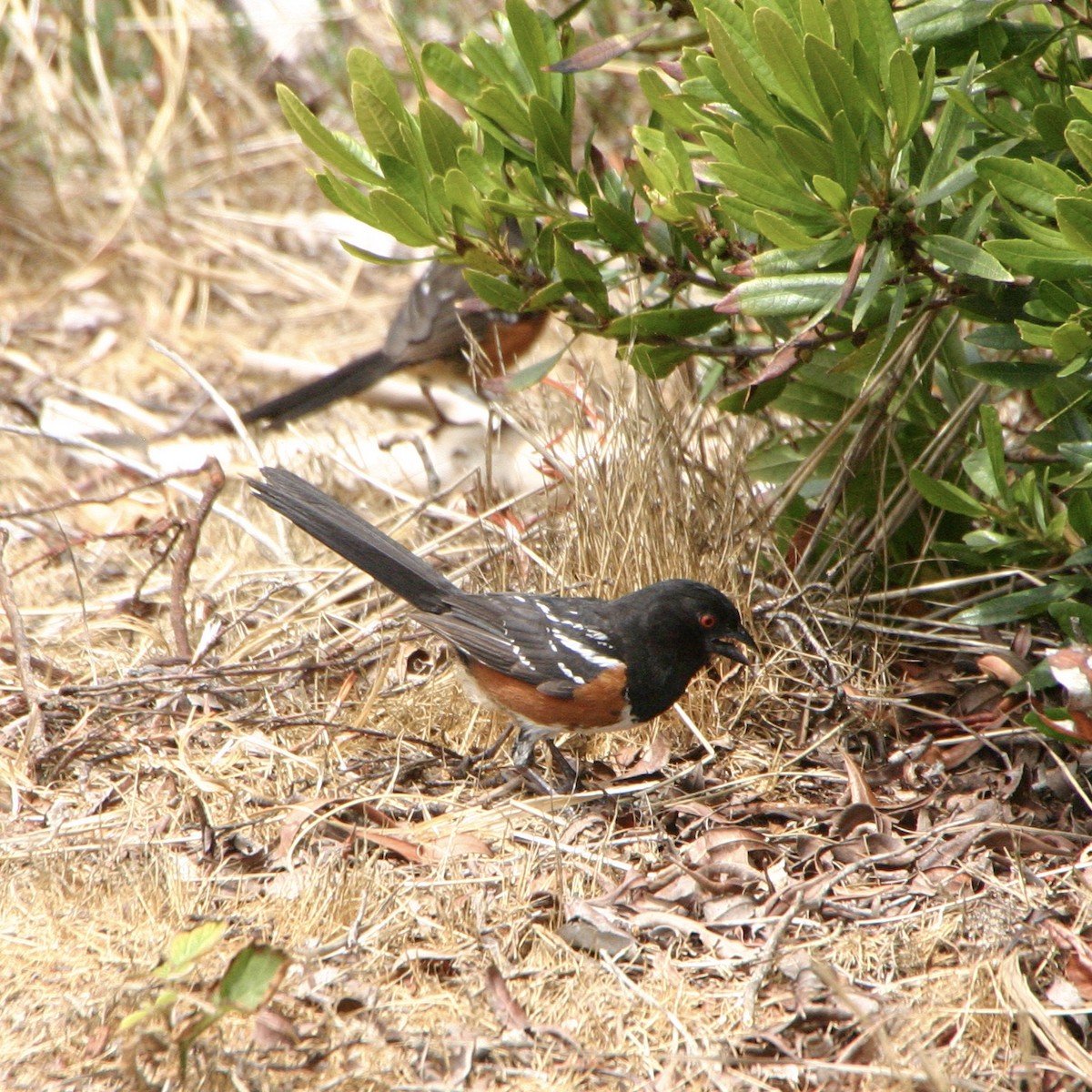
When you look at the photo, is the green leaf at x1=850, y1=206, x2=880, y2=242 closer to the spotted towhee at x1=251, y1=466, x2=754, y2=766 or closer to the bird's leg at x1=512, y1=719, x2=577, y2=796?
the spotted towhee at x1=251, y1=466, x2=754, y2=766

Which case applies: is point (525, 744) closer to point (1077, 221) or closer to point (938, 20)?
point (1077, 221)

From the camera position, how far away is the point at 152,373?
602 centimetres

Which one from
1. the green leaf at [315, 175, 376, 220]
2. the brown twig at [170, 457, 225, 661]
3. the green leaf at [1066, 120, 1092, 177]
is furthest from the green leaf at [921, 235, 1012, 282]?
the brown twig at [170, 457, 225, 661]

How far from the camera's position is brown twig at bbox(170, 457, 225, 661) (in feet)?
11.4

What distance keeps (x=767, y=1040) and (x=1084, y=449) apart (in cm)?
136

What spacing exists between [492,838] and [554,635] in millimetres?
571

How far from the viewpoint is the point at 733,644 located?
316 cm

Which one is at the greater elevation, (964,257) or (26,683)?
(964,257)

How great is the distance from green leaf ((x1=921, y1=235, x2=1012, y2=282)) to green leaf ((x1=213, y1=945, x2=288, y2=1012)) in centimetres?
174

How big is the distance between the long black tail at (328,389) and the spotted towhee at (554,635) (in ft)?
5.90

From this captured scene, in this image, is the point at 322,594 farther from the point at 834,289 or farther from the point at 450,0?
the point at 450,0

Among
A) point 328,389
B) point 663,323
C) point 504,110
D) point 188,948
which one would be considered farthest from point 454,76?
point 328,389

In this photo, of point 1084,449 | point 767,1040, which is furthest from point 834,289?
point 767,1040

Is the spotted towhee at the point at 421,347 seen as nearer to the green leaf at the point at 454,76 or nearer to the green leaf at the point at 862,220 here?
the green leaf at the point at 454,76
